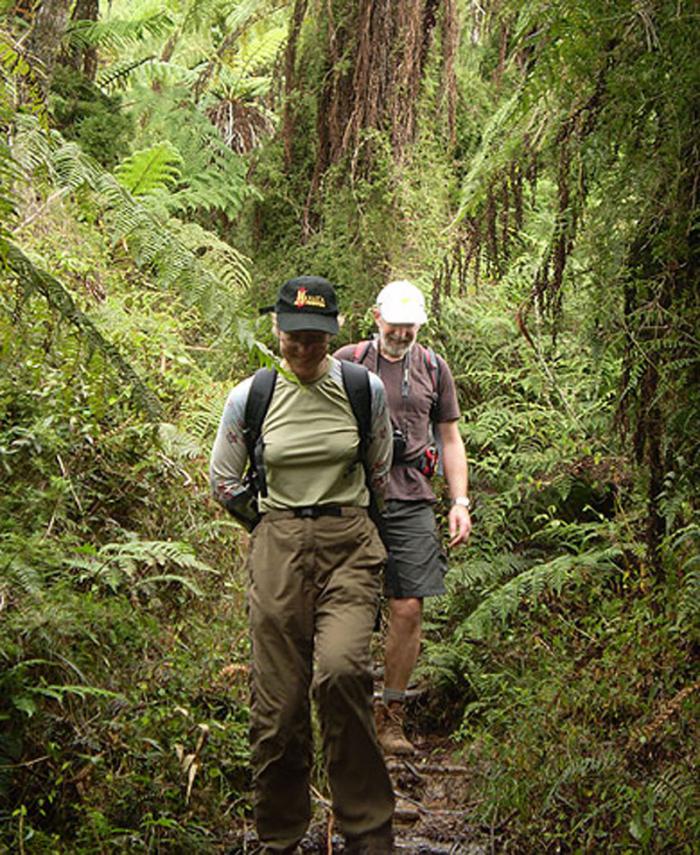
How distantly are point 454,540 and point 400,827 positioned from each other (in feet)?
4.50

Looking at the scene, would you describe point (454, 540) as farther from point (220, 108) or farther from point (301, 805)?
point (220, 108)

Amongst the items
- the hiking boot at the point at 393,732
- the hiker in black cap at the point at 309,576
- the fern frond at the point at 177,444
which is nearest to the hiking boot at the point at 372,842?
the hiker in black cap at the point at 309,576

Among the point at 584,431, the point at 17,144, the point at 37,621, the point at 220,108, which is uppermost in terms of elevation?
the point at 220,108

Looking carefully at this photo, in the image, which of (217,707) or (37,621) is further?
(217,707)

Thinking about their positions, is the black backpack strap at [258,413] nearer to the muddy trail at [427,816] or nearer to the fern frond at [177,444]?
the muddy trail at [427,816]

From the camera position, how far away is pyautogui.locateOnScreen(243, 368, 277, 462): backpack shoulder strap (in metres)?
4.61

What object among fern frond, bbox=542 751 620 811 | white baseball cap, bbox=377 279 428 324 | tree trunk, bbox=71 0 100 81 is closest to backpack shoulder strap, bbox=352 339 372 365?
white baseball cap, bbox=377 279 428 324

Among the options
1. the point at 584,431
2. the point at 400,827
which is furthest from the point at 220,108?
the point at 400,827

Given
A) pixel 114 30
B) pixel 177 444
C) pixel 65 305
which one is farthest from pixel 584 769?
pixel 114 30

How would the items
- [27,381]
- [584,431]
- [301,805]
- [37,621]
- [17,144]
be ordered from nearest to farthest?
[17,144] < [301,805] < [37,621] < [27,381] < [584,431]

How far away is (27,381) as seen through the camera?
21.7 ft

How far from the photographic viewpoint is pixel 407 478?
606 cm

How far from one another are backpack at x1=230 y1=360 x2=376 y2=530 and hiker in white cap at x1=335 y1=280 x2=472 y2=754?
4.15ft

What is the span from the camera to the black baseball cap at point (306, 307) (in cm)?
453
